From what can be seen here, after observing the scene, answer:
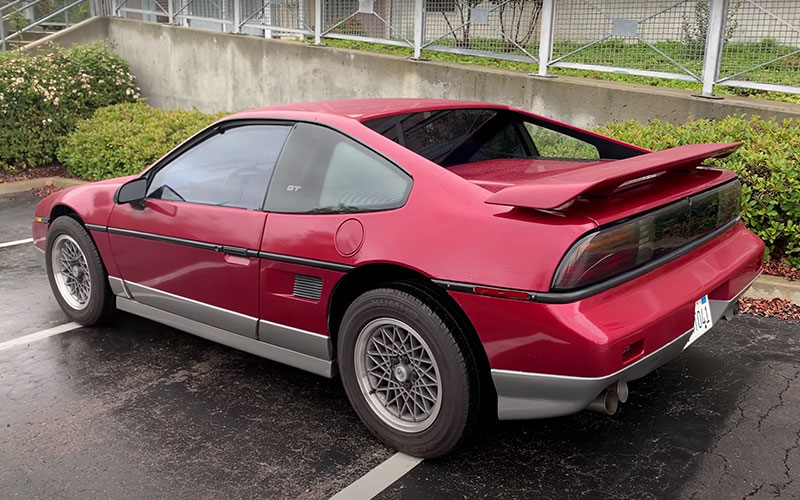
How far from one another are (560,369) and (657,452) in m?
0.84

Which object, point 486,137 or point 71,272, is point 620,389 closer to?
point 486,137

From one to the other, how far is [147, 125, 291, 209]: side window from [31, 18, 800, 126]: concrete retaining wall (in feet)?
16.2

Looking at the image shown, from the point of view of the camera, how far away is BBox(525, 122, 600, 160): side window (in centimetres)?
453

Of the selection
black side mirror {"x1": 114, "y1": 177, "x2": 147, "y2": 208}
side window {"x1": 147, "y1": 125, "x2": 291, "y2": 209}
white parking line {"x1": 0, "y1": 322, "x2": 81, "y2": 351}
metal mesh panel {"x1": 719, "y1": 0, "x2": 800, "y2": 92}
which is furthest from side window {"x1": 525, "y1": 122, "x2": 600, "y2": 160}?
metal mesh panel {"x1": 719, "y1": 0, "x2": 800, "y2": 92}

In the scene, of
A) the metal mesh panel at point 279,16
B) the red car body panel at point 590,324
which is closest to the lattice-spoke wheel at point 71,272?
the red car body panel at point 590,324

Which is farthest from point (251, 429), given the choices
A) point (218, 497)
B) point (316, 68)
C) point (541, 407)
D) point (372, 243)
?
point (316, 68)

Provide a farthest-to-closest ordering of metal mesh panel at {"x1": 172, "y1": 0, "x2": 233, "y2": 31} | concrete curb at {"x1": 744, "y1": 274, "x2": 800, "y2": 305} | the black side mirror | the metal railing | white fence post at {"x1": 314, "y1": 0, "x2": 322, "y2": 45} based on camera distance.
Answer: the metal railing < metal mesh panel at {"x1": 172, "y1": 0, "x2": 233, "y2": 31} < white fence post at {"x1": 314, "y1": 0, "x2": 322, "y2": 45} < concrete curb at {"x1": 744, "y1": 274, "x2": 800, "y2": 305} < the black side mirror

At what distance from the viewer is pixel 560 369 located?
291cm

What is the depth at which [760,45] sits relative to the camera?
750 cm

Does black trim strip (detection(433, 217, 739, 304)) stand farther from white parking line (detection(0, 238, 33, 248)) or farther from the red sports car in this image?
white parking line (detection(0, 238, 33, 248))

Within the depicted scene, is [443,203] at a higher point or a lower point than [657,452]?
higher

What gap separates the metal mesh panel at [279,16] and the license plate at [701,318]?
8.96 meters

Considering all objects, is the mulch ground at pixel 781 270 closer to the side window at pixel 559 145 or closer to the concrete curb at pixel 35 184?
the side window at pixel 559 145

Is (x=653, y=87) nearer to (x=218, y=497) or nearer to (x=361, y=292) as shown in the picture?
(x=361, y=292)
